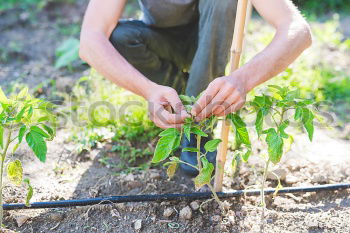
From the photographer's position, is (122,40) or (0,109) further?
(122,40)

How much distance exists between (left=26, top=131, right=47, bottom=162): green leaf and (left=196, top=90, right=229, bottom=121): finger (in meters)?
0.51

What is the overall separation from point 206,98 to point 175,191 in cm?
55

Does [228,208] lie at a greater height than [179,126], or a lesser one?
lesser

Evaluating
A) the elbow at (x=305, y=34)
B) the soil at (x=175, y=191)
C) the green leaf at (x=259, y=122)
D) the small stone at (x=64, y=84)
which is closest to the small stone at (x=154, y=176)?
the soil at (x=175, y=191)

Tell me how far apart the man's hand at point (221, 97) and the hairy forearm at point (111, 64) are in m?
0.23

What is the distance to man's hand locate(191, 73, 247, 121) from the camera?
142cm

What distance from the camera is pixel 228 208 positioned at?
1672mm

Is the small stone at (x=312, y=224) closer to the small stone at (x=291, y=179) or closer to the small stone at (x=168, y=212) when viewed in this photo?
the small stone at (x=291, y=179)

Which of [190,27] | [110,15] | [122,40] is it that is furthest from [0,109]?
[190,27]

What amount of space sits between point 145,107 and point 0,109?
948mm

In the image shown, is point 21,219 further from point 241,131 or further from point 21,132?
point 241,131

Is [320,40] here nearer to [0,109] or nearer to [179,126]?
Result: [179,126]

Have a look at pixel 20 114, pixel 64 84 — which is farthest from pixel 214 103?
pixel 64 84

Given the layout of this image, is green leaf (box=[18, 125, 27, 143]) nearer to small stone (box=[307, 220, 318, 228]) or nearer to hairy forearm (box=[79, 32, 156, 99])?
hairy forearm (box=[79, 32, 156, 99])
